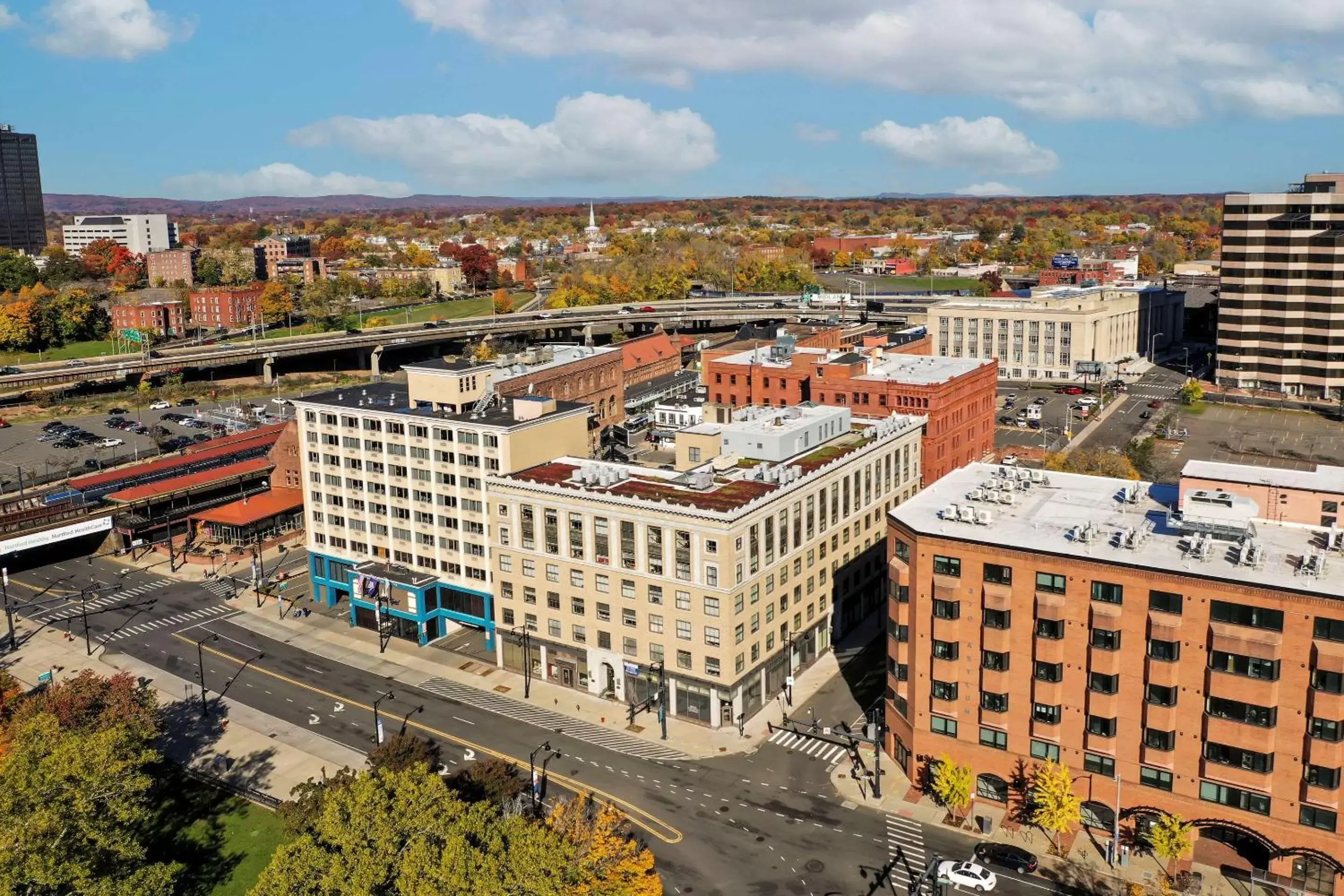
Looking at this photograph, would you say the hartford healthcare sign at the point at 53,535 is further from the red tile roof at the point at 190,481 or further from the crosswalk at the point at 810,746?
the crosswalk at the point at 810,746

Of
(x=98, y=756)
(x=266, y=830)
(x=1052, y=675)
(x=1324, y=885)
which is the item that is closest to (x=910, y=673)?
(x=1052, y=675)

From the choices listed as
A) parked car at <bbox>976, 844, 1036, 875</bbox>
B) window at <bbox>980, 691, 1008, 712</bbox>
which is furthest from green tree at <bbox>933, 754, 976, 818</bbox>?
window at <bbox>980, 691, 1008, 712</bbox>

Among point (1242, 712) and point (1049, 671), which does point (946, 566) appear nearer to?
point (1049, 671)

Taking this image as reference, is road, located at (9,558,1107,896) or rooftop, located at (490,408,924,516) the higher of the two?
rooftop, located at (490,408,924,516)

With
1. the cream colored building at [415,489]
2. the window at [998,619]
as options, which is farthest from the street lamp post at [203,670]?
the window at [998,619]

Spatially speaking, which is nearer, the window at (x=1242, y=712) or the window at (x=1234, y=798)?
the window at (x=1242, y=712)

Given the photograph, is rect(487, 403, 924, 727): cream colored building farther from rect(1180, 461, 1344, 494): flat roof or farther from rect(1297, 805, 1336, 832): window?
rect(1297, 805, 1336, 832): window
